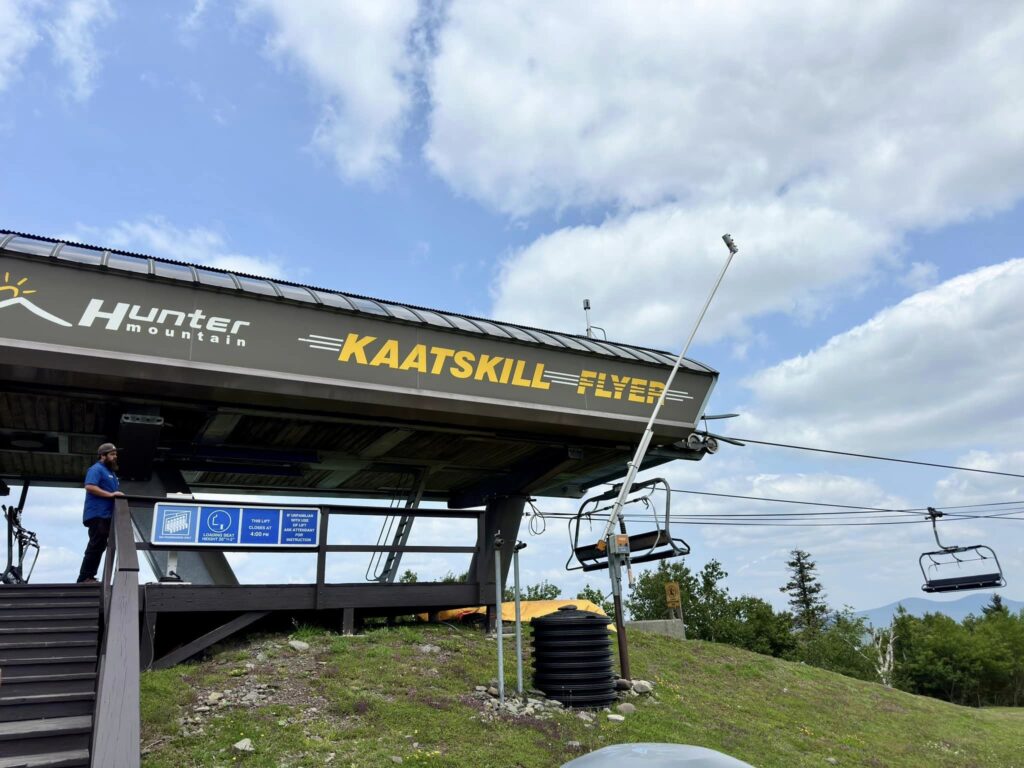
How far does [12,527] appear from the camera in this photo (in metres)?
13.5

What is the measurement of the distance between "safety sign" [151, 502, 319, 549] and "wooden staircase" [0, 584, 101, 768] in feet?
4.96

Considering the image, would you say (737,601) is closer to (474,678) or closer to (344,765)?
(474,678)

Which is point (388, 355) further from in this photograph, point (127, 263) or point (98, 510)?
point (98, 510)

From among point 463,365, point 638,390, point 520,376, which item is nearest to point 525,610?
point 638,390

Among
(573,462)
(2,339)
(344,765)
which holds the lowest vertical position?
(344,765)

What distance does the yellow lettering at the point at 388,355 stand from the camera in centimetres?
1131

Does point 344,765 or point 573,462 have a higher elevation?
point 573,462

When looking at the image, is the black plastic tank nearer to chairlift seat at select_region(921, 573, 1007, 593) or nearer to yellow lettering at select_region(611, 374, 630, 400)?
yellow lettering at select_region(611, 374, 630, 400)

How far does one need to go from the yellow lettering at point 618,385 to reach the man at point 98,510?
7979 mm

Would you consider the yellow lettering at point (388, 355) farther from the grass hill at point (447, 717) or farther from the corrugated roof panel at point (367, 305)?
the grass hill at point (447, 717)

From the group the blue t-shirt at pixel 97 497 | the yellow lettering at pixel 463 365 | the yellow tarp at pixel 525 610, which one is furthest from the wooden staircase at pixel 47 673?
the yellow tarp at pixel 525 610

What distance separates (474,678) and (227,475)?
7.63m

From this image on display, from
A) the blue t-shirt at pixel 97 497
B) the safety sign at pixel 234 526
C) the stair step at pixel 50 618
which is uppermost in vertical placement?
the blue t-shirt at pixel 97 497

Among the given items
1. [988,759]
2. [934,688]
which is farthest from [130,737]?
[934,688]
